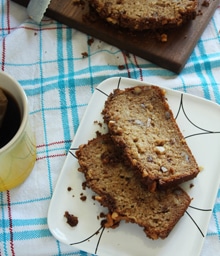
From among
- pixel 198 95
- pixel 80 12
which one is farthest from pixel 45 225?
pixel 80 12

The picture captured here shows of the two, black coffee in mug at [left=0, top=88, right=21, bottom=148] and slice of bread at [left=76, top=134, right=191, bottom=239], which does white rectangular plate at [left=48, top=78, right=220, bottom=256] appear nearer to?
slice of bread at [left=76, top=134, right=191, bottom=239]

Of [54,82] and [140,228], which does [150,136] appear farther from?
[54,82]

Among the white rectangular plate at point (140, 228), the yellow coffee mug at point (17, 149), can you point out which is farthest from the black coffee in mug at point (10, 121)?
Answer: the white rectangular plate at point (140, 228)

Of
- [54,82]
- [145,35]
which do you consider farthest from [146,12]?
[54,82]

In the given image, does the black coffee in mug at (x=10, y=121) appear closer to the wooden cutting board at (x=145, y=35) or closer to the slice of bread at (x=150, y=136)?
the slice of bread at (x=150, y=136)

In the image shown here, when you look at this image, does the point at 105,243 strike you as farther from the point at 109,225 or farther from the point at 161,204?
the point at 161,204
